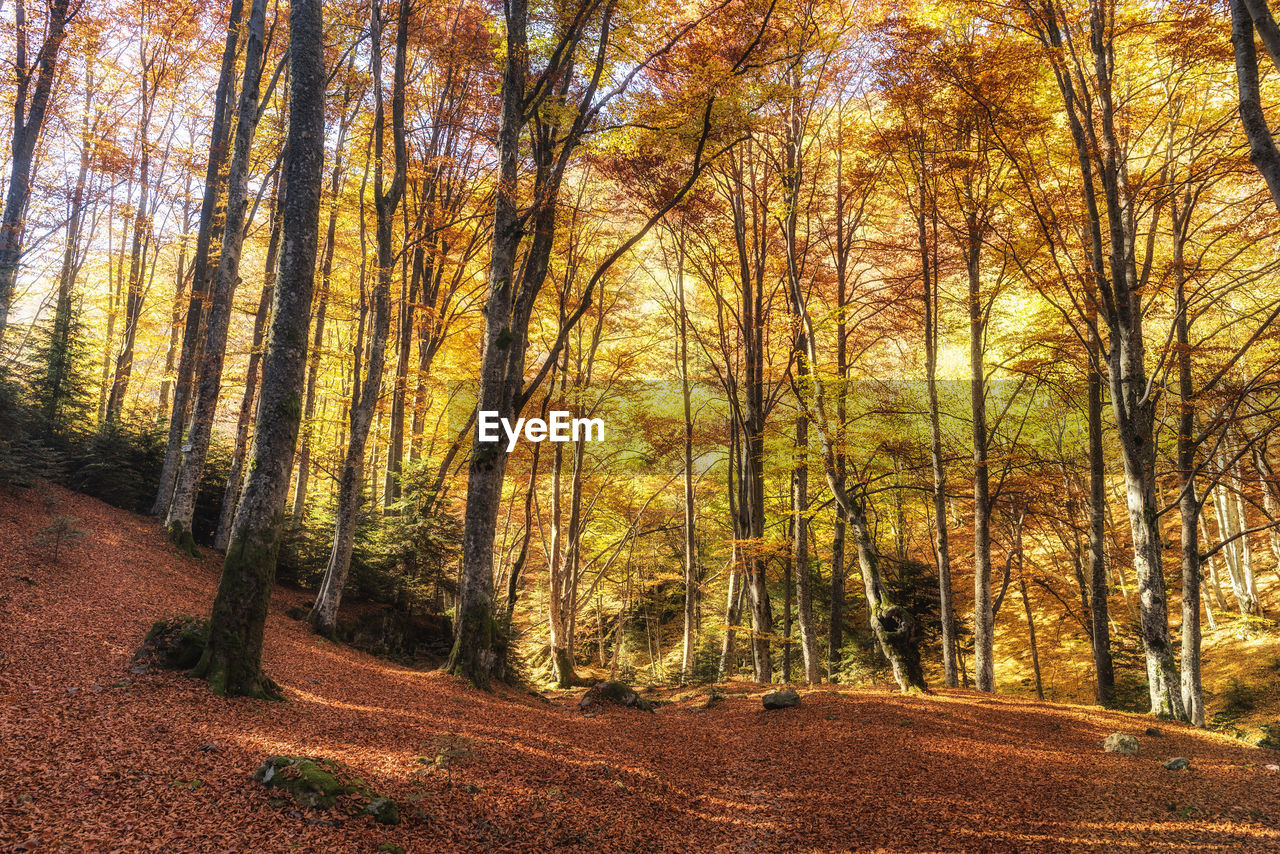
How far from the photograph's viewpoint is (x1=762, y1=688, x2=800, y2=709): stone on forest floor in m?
8.22

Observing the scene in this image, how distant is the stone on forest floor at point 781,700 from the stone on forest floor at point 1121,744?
349cm

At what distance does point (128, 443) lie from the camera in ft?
38.1

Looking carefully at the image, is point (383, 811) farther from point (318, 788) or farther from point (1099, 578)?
point (1099, 578)

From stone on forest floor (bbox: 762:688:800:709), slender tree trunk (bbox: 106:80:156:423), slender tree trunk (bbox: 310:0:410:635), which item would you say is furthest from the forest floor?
slender tree trunk (bbox: 106:80:156:423)

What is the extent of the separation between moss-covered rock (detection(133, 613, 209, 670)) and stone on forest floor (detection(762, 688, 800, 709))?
681 cm

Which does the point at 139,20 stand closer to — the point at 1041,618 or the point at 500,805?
the point at 500,805

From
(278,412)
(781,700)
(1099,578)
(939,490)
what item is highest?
(939,490)

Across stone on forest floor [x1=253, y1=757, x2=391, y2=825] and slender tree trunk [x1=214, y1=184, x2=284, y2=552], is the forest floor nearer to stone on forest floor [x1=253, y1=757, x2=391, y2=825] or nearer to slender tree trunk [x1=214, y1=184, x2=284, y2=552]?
stone on forest floor [x1=253, y1=757, x2=391, y2=825]

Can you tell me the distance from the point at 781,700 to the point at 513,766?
15.8 ft

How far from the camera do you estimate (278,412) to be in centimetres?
525

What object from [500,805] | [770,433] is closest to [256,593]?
[500,805]

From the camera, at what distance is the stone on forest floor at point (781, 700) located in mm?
8219

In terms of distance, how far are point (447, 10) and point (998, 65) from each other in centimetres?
1100

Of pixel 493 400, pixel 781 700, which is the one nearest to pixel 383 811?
pixel 493 400
